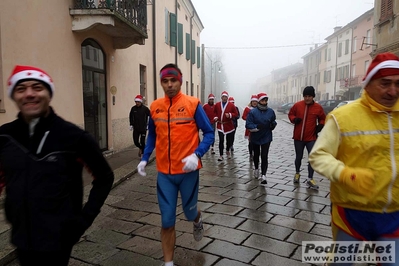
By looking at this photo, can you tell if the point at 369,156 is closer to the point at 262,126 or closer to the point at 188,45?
the point at 262,126

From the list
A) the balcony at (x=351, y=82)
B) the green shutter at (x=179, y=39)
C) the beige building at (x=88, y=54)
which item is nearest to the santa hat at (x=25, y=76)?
the beige building at (x=88, y=54)

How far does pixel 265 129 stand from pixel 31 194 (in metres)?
4.92

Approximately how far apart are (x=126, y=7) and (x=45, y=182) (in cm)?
762

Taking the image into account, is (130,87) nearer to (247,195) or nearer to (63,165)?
(247,195)

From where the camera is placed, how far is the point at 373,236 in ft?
6.50

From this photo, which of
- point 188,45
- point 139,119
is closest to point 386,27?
point 188,45

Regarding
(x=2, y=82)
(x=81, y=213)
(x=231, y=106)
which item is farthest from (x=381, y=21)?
(x=81, y=213)

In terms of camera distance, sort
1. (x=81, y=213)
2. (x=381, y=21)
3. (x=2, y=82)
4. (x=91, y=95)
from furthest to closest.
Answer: (x=381, y=21) → (x=91, y=95) → (x=2, y=82) → (x=81, y=213)

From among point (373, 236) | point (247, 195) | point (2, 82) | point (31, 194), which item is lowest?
point (247, 195)

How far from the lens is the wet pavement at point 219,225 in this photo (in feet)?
10.7

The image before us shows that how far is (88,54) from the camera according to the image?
8281 millimetres

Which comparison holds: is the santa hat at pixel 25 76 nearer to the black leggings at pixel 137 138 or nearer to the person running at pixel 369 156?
the person running at pixel 369 156

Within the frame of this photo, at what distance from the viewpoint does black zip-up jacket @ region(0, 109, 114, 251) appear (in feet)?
5.40

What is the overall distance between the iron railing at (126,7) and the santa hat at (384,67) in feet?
21.1
